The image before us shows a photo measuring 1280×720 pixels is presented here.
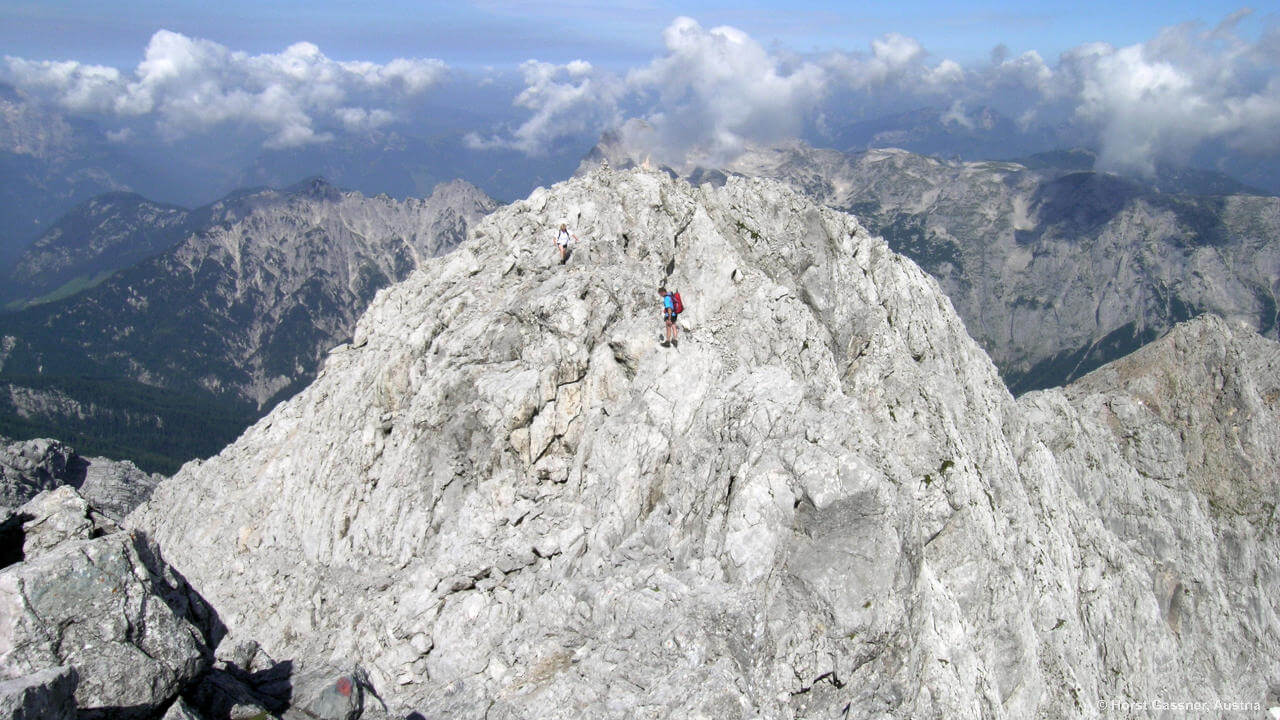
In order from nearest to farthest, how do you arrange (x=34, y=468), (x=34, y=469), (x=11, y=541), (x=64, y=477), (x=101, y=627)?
(x=101, y=627)
(x=11, y=541)
(x=34, y=469)
(x=34, y=468)
(x=64, y=477)

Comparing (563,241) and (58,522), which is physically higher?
(563,241)

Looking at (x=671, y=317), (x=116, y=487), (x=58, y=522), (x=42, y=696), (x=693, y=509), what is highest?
(x=671, y=317)

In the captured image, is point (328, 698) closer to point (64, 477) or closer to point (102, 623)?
point (102, 623)

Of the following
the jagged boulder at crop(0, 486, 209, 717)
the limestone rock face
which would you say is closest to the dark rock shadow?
the jagged boulder at crop(0, 486, 209, 717)

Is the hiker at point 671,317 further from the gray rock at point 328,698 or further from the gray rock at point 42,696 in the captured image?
the gray rock at point 42,696

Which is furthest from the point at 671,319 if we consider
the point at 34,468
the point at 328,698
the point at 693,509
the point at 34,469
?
the point at 34,468

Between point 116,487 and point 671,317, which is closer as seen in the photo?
point 671,317

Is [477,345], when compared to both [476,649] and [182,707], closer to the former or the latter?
[476,649]

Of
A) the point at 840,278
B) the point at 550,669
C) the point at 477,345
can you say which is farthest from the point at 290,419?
the point at 840,278
